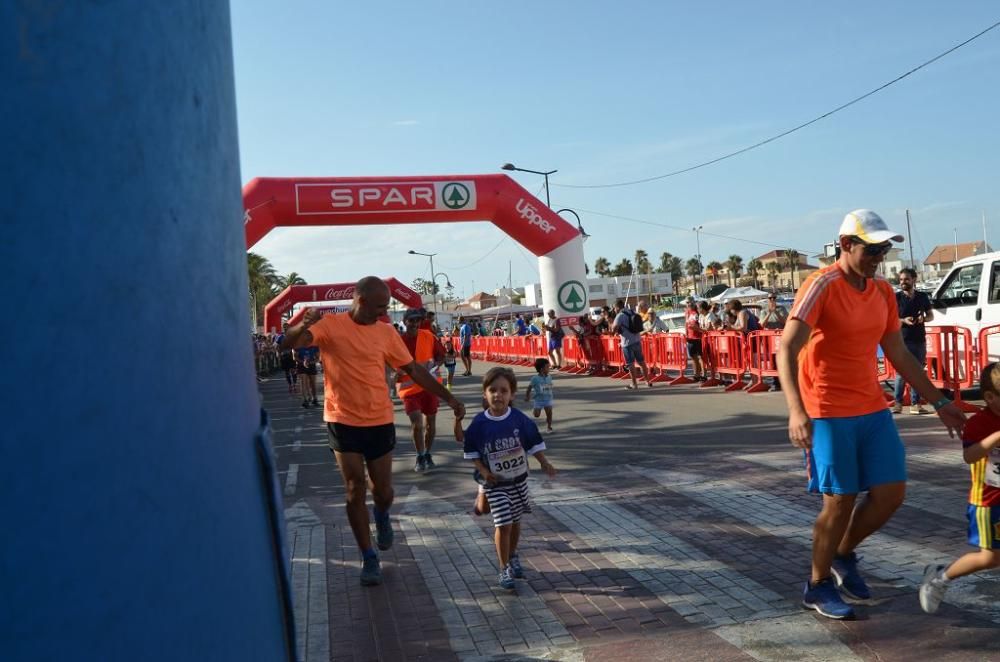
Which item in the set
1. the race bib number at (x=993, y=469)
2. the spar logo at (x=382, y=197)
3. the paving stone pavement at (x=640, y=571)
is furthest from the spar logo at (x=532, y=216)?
the race bib number at (x=993, y=469)

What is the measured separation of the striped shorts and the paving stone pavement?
0.39 m

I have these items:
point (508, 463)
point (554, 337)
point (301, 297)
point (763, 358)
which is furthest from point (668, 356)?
point (301, 297)

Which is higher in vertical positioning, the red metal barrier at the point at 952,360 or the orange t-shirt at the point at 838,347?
the orange t-shirt at the point at 838,347

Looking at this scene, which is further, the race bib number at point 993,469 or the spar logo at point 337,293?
the spar logo at point 337,293

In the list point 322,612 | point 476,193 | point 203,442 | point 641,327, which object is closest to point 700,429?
point 641,327

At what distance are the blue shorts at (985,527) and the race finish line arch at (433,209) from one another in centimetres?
1456

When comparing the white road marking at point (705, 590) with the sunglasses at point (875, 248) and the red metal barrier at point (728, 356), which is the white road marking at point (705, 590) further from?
the red metal barrier at point (728, 356)

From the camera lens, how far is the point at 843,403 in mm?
4016

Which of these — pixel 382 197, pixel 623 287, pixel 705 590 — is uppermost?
pixel 623 287

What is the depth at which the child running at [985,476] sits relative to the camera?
3646 mm

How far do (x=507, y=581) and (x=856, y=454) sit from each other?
1.96 metres

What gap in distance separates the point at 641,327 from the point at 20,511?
632 inches

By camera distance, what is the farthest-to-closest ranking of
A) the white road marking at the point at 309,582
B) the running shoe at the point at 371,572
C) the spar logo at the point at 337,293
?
the spar logo at the point at 337,293
the running shoe at the point at 371,572
the white road marking at the point at 309,582

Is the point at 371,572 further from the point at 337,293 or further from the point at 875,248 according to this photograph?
the point at 337,293
